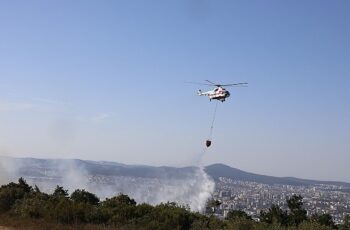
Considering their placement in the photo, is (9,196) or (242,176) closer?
(9,196)

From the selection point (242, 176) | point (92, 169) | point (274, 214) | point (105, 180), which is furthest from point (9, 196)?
point (242, 176)

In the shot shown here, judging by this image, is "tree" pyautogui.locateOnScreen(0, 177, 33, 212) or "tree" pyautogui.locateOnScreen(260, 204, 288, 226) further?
"tree" pyautogui.locateOnScreen(260, 204, 288, 226)

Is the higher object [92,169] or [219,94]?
[219,94]

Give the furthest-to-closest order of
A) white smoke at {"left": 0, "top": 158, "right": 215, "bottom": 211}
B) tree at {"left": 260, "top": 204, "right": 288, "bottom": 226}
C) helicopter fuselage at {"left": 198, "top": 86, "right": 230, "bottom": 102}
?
white smoke at {"left": 0, "top": 158, "right": 215, "bottom": 211} < tree at {"left": 260, "top": 204, "right": 288, "bottom": 226} < helicopter fuselage at {"left": 198, "top": 86, "right": 230, "bottom": 102}

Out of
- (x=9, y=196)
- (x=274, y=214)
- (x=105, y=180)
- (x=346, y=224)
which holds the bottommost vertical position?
(x=105, y=180)

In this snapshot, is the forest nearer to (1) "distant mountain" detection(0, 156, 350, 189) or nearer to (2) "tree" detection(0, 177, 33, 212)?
(2) "tree" detection(0, 177, 33, 212)

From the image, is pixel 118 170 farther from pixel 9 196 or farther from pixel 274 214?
pixel 9 196

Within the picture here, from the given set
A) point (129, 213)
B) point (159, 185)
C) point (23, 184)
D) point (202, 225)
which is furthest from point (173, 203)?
A: point (159, 185)

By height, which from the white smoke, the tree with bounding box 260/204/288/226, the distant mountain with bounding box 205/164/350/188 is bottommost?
the white smoke

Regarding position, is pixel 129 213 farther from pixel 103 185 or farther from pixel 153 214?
pixel 103 185

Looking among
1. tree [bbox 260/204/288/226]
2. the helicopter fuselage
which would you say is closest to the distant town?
tree [bbox 260/204/288/226]

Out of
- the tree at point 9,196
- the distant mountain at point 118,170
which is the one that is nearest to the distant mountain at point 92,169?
the distant mountain at point 118,170
